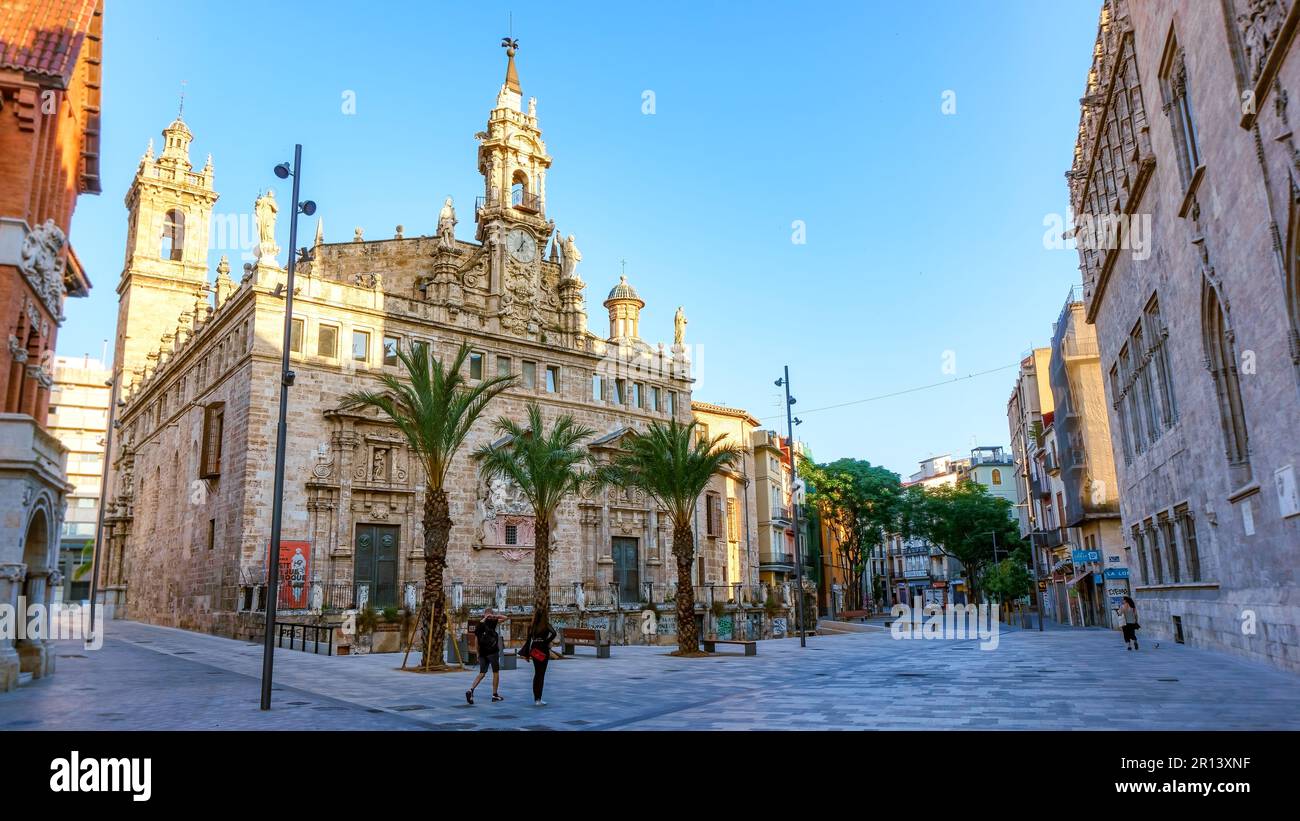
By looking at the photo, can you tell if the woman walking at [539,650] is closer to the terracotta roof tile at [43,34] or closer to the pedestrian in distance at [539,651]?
the pedestrian in distance at [539,651]

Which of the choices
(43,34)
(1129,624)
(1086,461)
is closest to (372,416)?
(43,34)

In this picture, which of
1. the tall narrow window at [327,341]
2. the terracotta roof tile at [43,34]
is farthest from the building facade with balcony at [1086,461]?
the terracotta roof tile at [43,34]

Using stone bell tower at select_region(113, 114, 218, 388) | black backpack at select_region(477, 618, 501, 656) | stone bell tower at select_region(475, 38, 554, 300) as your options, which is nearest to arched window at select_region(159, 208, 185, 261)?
stone bell tower at select_region(113, 114, 218, 388)

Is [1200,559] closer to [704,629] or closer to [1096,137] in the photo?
[1096,137]

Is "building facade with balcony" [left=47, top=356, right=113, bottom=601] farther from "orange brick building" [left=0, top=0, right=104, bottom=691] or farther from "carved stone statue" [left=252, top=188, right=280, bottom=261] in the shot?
"orange brick building" [left=0, top=0, right=104, bottom=691]

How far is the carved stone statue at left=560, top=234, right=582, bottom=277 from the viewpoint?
44.9 metres

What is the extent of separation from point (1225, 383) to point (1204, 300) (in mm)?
2048

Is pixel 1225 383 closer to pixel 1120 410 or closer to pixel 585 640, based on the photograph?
pixel 1120 410

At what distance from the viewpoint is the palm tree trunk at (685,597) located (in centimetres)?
2530

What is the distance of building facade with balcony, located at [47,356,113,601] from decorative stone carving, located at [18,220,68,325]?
2591 inches

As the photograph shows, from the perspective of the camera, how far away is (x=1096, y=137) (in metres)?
30.1

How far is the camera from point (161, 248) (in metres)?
60.4
